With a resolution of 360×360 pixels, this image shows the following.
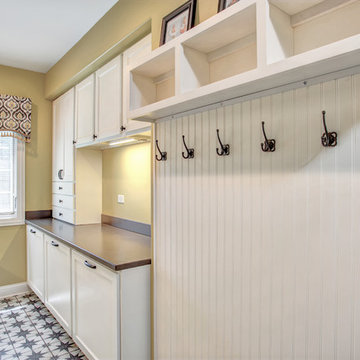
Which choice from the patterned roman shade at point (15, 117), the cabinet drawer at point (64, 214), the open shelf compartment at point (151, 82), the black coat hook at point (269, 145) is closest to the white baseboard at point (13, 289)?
the cabinet drawer at point (64, 214)

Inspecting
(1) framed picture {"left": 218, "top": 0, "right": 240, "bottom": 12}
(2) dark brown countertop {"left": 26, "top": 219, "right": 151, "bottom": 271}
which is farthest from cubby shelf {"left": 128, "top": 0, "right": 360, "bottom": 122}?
Answer: (2) dark brown countertop {"left": 26, "top": 219, "right": 151, "bottom": 271}

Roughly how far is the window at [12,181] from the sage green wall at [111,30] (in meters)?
0.76

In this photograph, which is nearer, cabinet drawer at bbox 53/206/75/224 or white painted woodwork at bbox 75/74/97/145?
white painted woodwork at bbox 75/74/97/145

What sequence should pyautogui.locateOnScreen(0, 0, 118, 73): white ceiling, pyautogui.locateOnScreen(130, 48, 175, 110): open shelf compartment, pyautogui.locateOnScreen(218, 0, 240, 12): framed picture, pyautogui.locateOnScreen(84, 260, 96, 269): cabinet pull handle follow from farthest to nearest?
1. pyautogui.locateOnScreen(0, 0, 118, 73): white ceiling
2. pyautogui.locateOnScreen(84, 260, 96, 269): cabinet pull handle
3. pyautogui.locateOnScreen(130, 48, 175, 110): open shelf compartment
4. pyautogui.locateOnScreen(218, 0, 240, 12): framed picture

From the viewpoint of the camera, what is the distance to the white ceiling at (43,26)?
223cm

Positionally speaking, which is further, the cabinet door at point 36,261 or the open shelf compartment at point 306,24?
the cabinet door at point 36,261

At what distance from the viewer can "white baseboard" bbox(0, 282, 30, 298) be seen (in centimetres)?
341

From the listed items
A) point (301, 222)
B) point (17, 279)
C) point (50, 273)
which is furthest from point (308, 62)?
point (17, 279)

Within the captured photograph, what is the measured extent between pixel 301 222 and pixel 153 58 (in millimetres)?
1026

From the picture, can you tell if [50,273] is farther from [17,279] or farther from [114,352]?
[114,352]

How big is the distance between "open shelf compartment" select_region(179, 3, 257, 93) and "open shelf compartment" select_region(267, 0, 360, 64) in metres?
0.12

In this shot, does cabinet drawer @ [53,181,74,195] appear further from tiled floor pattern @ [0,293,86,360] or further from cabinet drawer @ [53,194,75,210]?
tiled floor pattern @ [0,293,86,360]

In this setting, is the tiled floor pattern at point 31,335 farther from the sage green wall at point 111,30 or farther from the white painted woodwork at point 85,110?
the sage green wall at point 111,30

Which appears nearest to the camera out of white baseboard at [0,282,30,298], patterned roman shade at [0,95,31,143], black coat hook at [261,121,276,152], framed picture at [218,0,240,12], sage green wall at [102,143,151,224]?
black coat hook at [261,121,276,152]
